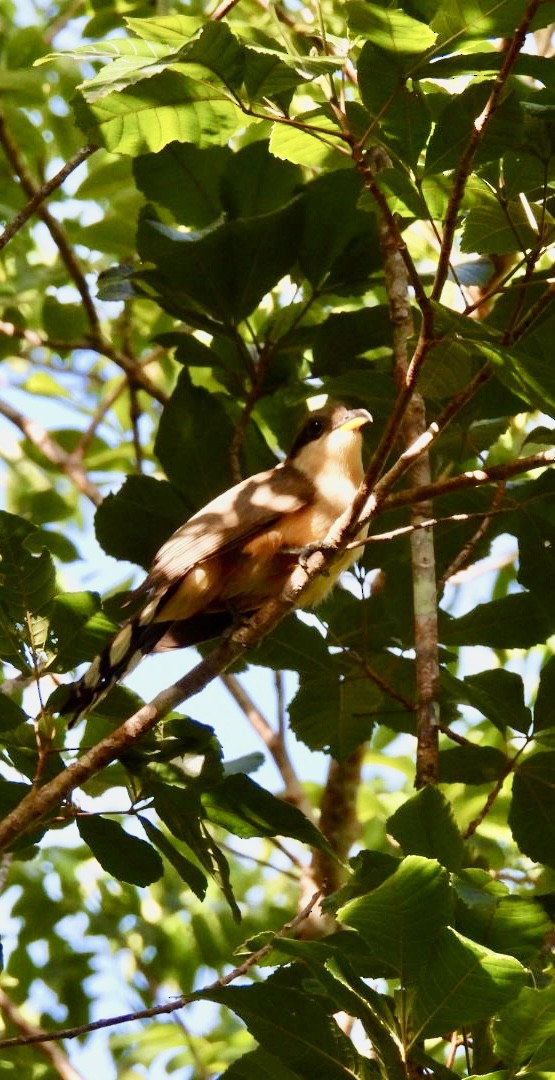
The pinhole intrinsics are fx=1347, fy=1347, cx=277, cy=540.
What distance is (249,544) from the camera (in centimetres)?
395

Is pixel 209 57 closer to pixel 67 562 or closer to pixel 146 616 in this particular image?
pixel 146 616

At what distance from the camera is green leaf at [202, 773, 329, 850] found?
9.67 ft

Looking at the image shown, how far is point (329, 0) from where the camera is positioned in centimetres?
501

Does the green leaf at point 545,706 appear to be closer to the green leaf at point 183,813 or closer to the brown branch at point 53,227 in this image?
the green leaf at point 183,813

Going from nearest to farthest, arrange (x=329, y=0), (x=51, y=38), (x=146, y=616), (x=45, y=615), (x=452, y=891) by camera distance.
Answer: (x=452, y=891) < (x=45, y=615) < (x=146, y=616) < (x=329, y=0) < (x=51, y=38)

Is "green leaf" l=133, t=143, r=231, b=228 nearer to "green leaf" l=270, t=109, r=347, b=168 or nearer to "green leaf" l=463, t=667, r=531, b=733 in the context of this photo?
"green leaf" l=270, t=109, r=347, b=168

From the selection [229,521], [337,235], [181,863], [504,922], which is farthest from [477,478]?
[337,235]

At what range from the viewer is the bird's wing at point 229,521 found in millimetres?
3604

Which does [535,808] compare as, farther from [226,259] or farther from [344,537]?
[226,259]

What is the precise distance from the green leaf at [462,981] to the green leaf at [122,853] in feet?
3.50

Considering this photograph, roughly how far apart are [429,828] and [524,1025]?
1.59 ft

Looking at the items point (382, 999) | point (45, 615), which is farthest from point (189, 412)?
point (382, 999)

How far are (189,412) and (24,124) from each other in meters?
1.61

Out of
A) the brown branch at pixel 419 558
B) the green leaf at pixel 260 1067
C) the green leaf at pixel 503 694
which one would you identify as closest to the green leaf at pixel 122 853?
the brown branch at pixel 419 558
